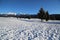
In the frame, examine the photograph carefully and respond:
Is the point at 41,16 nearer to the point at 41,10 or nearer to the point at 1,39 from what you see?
the point at 41,10

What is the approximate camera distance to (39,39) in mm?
5805

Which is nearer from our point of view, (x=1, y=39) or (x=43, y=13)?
(x=1, y=39)

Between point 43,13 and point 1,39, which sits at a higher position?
point 43,13

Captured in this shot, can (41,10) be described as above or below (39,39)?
above

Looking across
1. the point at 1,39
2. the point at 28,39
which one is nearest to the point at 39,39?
the point at 28,39

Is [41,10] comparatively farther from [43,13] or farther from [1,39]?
[1,39]

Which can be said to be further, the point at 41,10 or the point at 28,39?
the point at 41,10

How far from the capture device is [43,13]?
3872cm

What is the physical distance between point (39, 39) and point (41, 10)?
33651 mm

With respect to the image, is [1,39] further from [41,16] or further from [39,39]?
[41,16]

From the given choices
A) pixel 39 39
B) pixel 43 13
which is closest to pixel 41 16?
pixel 43 13

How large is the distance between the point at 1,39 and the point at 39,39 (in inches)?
97.4

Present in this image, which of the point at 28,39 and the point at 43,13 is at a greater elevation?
the point at 43,13

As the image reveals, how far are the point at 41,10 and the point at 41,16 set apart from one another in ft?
8.64
